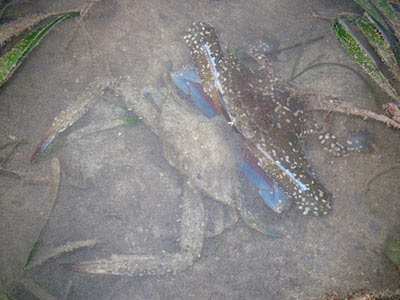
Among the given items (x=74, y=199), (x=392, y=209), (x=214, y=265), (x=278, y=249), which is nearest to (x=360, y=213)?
(x=392, y=209)

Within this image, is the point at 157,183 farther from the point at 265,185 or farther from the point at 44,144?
the point at 44,144

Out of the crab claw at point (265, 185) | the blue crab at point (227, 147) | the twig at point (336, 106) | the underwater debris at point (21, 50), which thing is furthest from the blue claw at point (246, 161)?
the underwater debris at point (21, 50)

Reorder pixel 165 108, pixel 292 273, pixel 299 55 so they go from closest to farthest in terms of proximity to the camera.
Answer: pixel 292 273, pixel 165 108, pixel 299 55

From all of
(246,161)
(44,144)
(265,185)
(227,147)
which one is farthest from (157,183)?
(44,144)

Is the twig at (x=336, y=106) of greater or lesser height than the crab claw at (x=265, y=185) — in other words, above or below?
above

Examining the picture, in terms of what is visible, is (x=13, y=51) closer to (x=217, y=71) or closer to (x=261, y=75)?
(x=217, y=71)

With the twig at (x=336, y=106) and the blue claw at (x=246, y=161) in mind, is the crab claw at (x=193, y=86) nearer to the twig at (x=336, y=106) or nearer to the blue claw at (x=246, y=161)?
the blue claw at (x=246, y=161)
